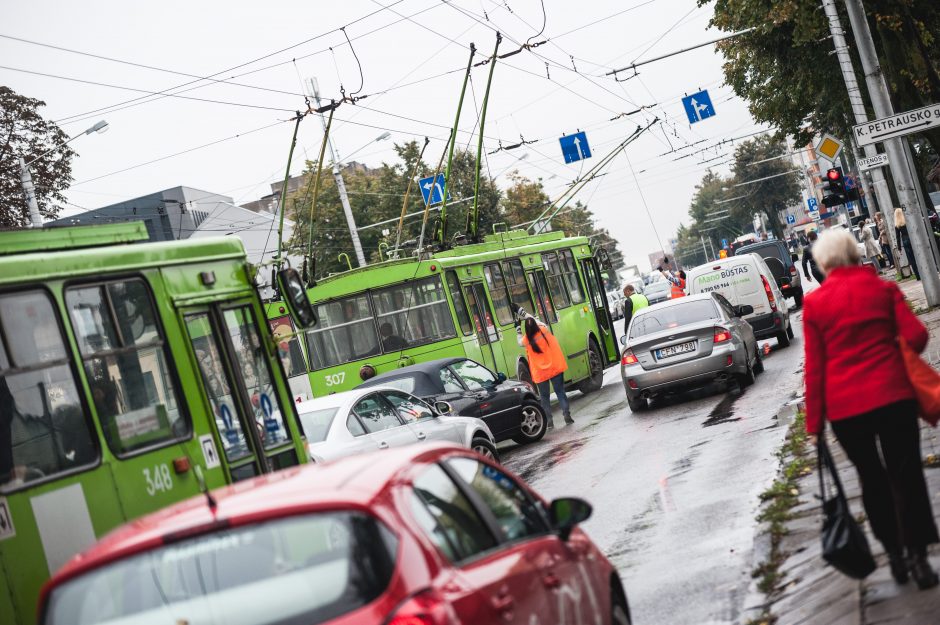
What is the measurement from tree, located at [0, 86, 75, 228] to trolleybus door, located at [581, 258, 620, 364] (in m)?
14.0

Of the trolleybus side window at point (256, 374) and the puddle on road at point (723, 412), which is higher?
the trolleybus side window at point (256, 374)

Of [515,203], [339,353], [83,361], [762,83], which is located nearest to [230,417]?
[83,361]

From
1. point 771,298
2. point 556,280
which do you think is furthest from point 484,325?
point 771,298

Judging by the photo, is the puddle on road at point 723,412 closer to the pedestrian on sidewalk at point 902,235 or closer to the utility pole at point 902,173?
the utility pole at point 902,173

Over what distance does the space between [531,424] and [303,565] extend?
14.8 m

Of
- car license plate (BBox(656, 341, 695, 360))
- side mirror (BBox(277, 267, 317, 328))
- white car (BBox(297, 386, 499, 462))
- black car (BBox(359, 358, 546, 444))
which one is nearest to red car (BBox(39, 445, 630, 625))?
side mirror (BBox(277, 267, 317, 328))

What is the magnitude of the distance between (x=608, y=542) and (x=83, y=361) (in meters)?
4.31

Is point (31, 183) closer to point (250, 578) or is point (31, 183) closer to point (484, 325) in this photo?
point (484, 325)

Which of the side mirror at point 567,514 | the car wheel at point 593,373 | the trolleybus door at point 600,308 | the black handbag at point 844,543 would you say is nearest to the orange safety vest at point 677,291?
the trolleybus door at point 600,308

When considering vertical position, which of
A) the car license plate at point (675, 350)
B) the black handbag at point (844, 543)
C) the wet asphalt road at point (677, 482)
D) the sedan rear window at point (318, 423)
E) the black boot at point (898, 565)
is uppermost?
the sedan rear window at point (318, 423)

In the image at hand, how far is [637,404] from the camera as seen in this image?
19000 mm

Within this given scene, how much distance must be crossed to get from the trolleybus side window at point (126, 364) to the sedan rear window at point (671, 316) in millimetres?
11917

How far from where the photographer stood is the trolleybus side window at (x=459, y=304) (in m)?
21.4

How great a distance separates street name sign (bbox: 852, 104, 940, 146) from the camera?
722 inches
